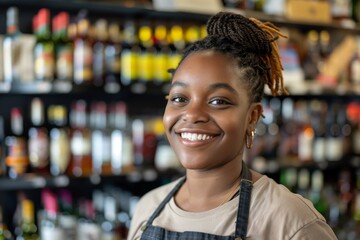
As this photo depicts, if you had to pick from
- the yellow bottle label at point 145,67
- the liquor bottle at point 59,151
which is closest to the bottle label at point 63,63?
the liquor bottle at point 59,151

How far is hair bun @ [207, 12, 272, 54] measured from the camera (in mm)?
1188

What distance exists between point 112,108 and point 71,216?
23.0 inches

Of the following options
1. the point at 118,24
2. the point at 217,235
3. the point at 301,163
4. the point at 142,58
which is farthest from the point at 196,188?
the point at 301,163

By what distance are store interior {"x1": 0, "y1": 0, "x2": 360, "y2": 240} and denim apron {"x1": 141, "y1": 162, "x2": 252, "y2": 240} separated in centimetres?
115

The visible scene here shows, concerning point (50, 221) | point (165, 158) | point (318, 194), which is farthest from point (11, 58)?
point (318, 194)

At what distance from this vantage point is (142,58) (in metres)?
2.65

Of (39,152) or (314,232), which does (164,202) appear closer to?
(314,232)

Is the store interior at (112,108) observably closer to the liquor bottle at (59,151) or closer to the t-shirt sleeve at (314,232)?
the liquor bottle at (59,151)

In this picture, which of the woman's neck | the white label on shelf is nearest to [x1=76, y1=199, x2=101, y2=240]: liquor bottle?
the white label on shelf

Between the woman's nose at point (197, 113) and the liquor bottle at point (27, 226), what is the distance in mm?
1469

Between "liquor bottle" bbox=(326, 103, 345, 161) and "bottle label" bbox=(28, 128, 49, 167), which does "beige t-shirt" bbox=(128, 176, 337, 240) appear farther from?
"liquor bottle" bbox=(326, 103, 345, 161)

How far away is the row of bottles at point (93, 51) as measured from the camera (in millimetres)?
2334

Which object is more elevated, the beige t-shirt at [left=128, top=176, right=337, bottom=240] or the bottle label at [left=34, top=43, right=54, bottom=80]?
the bottle label at [left=34, top=43, right=54, bottom=80]

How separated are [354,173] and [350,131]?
35cm
